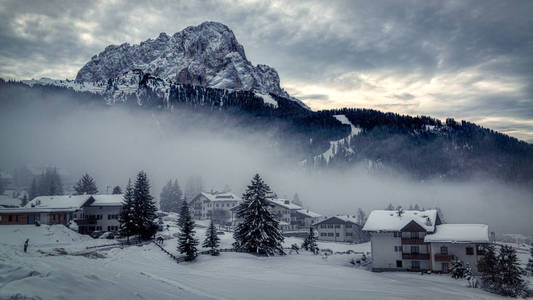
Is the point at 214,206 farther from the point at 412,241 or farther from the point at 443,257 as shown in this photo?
the point at 443,257

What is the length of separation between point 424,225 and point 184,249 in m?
40.8

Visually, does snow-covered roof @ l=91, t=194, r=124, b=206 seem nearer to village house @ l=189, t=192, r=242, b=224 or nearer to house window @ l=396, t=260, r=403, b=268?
village house @ l=189, t=192, r=242, b=224

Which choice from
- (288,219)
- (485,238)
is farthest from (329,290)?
(288,219)

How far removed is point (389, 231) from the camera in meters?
62.7

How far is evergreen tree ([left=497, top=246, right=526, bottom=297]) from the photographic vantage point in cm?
4131

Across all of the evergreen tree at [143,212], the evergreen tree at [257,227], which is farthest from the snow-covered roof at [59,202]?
the evergreen tree at [257,227]

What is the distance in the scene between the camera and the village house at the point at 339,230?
335 feet

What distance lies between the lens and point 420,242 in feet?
201

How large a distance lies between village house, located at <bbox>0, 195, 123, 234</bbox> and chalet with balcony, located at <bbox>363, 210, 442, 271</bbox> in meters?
60.4

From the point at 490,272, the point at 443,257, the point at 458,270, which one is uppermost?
the point at 490,272

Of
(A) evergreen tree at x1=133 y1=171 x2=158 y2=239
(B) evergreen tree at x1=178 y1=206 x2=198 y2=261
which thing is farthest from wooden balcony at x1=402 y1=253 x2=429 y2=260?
(A) evergreen tree at x1=133 y1=171 x2=158 y2=239

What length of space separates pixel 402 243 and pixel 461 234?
939 cm

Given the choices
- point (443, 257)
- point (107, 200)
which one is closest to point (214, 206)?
point (107, 200)

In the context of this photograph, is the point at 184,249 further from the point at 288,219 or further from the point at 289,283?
the point at 288,219
